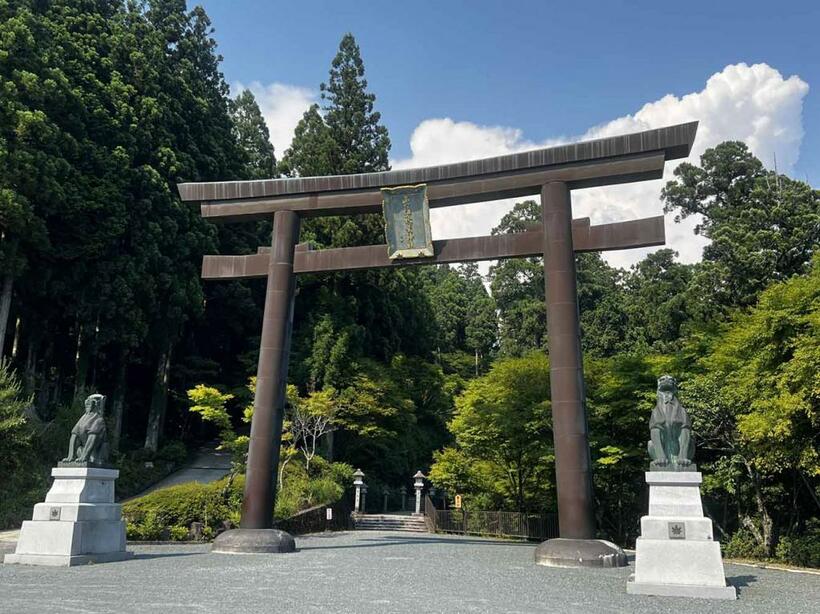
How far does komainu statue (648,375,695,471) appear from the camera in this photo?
8.35 metres

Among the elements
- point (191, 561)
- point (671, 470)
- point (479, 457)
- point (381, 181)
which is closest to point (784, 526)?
point (479, 457)

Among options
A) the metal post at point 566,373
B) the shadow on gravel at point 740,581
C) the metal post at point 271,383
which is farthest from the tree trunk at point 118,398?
the shadow on gravel at point 740,581

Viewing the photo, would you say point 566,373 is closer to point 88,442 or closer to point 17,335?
point 88,442

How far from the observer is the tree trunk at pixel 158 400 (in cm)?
2745

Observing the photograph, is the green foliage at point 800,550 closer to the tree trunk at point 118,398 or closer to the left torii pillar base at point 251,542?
the left torii pillar base at point 251,542

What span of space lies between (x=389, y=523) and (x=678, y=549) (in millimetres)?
20308

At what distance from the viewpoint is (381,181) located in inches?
521

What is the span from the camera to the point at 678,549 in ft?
25.5

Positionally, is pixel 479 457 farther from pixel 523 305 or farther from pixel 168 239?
pixel 523 305

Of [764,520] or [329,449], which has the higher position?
[329,449]

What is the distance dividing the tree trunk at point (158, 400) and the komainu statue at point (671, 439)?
23084 millimetres

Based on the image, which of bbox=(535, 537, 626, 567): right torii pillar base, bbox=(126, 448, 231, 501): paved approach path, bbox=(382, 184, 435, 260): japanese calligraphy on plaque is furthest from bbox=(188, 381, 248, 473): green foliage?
bbox=(535, 537, 626, 567): right torii pillar base

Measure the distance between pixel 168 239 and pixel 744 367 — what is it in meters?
20.5

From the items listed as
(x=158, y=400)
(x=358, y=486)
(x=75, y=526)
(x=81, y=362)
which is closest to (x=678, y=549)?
(x=75, y=526)
